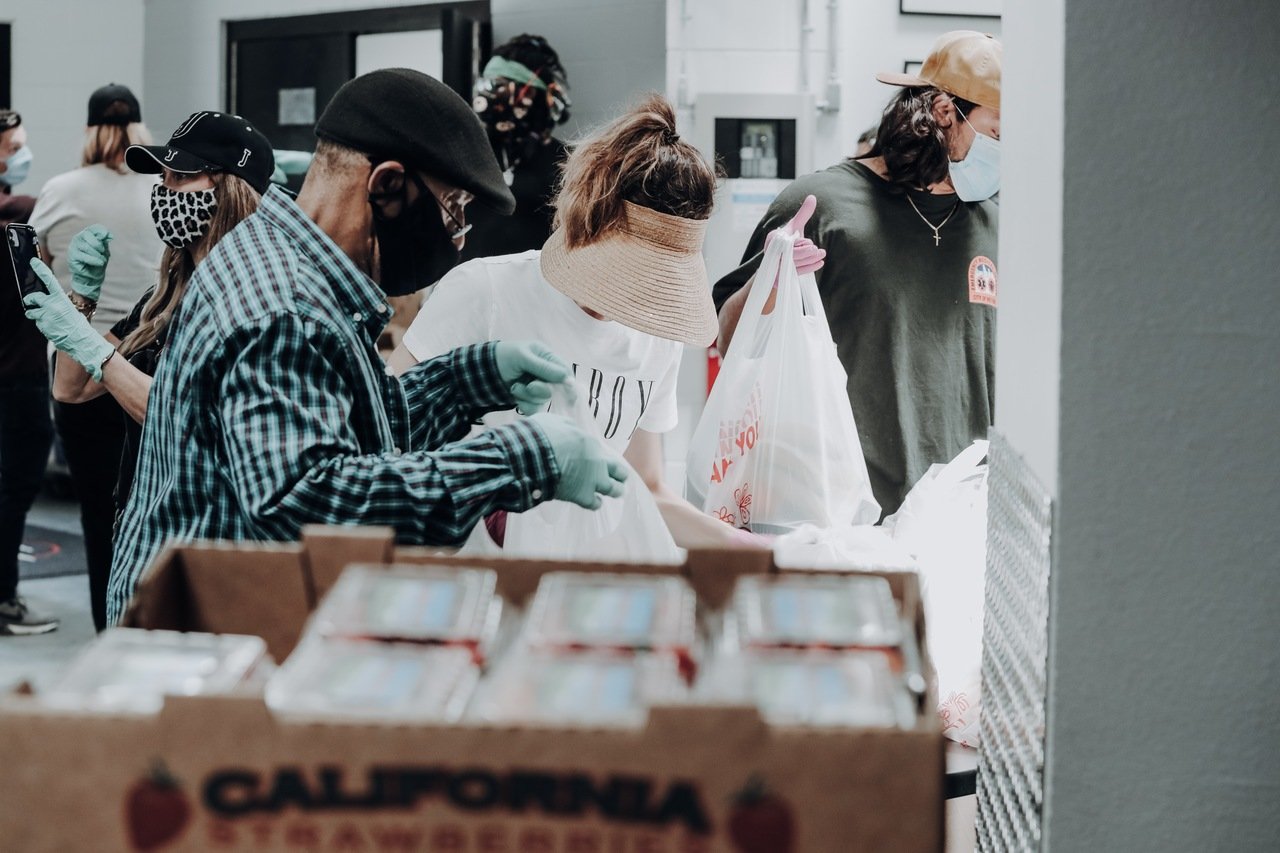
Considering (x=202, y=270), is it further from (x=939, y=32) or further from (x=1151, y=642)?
(x=939, y=32)

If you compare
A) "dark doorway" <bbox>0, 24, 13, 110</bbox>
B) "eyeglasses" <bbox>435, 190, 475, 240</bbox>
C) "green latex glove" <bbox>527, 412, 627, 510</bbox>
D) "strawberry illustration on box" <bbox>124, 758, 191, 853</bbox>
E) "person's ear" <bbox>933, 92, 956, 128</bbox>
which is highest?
"dark doorway" <bbox>0, 24, 13, 110</bbox>

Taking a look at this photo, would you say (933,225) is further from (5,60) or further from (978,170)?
(5,60)

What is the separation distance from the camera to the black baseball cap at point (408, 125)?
1.42 m

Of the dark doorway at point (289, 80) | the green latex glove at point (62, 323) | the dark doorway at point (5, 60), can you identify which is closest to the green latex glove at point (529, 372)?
the green latex glove at point (62, 323)

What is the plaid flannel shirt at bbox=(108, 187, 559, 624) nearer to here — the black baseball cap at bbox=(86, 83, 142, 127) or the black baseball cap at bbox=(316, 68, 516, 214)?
the black baseball cap at bbox=(316, 68, 516, 214)

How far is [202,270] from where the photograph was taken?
1374mm

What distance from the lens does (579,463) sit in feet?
4.34

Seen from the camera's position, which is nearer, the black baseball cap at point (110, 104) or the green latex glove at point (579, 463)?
the green latex glove at point (579, 463)

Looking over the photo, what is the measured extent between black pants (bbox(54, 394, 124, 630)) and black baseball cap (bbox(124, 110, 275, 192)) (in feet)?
2.93

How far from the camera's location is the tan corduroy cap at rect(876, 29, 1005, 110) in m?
2.71

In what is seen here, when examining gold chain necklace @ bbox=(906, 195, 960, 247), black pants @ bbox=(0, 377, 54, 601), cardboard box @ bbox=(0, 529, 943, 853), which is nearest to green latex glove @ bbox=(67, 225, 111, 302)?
black pants @ bbox=(0, 377, 54, 601)

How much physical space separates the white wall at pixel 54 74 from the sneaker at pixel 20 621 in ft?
8.81

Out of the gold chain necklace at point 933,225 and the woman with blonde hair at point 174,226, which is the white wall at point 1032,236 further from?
the woman with blonde hair at point 174,226

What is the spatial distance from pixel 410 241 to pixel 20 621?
340 cm
